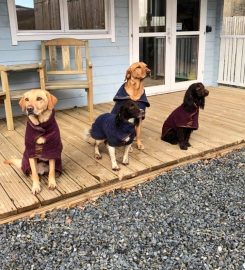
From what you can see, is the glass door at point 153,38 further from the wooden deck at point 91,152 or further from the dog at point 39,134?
the dog at point 39,134

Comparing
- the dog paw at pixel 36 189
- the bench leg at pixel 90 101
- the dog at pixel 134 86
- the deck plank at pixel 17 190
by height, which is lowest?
the deck plank at pixel 17 190

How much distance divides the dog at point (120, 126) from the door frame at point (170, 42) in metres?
2.94

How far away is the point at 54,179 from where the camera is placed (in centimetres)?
260

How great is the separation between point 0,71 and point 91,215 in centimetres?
246

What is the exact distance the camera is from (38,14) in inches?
185

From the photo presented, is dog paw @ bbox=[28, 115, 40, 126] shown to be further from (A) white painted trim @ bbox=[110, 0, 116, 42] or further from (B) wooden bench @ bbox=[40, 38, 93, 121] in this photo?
(A) white painted trim @ bbox=[110, 0, 116, 42]

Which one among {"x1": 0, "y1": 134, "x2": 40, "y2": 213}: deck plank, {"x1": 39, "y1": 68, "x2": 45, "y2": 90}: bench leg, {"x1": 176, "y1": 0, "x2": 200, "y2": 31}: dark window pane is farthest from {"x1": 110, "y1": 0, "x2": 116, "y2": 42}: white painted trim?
{"x1": 0, "y1": 134, "x2": 40, "y2": 213}: deck plank

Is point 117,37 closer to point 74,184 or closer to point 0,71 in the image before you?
point 0,71

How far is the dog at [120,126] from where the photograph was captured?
267 cm

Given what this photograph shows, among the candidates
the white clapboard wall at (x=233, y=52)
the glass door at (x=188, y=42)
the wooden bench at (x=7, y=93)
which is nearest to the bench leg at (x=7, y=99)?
the wooden bench at (x=7, y=93)

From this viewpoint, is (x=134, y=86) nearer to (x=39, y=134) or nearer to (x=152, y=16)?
(x=39, y=134)

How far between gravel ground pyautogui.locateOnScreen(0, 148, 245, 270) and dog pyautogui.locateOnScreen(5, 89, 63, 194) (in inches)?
15.1

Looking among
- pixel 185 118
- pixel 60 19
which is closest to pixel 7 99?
pixel 60 19

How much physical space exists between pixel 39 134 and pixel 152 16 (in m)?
3.99
